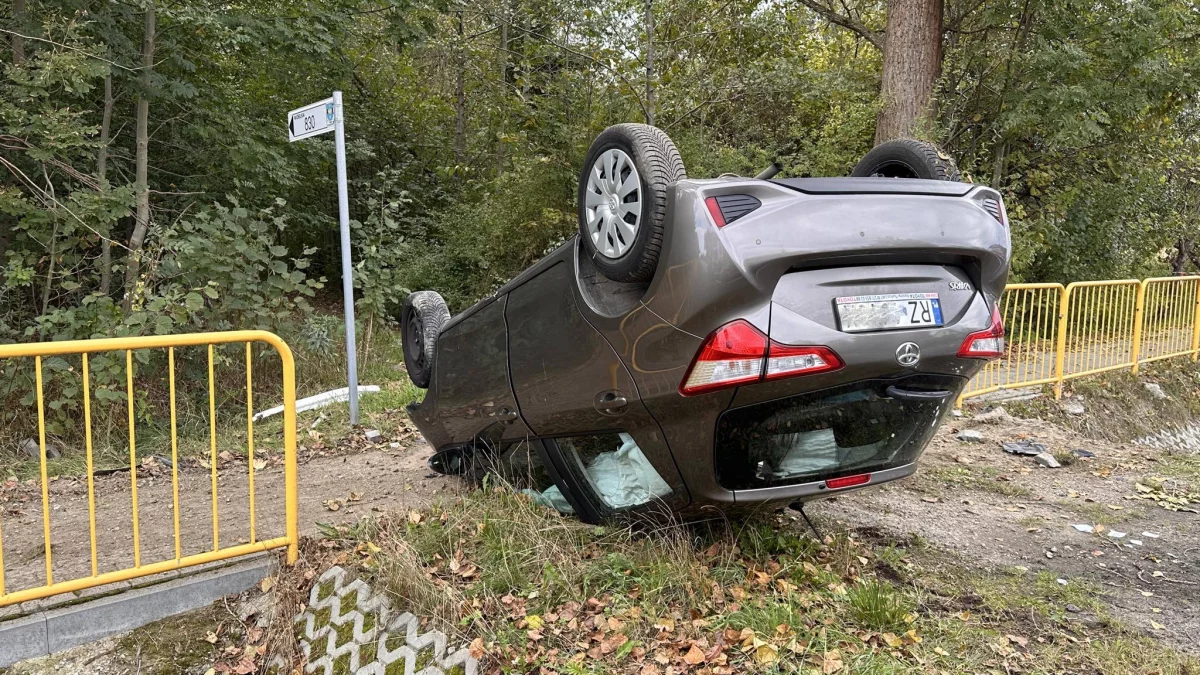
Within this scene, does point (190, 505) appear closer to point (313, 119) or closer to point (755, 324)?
point (313, 119)

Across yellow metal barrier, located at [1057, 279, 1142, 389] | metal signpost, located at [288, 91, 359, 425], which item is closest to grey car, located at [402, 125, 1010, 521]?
metal signpost, located at [288, 91, 359, 425]

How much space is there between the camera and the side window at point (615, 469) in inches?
116

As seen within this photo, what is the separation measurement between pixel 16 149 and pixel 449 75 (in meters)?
8.10

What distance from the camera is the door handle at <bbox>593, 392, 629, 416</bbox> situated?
2.74 metres

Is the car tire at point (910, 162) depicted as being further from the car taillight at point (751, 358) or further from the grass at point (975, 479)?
the grass at point (975, 479)

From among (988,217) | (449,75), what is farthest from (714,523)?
(449,75)

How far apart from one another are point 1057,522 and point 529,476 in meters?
3.17

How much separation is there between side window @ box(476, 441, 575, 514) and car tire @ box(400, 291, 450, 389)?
0.91m

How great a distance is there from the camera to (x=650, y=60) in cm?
959

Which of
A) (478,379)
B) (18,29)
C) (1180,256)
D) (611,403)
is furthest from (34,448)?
(1180,256)

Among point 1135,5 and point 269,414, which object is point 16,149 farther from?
point 1135,5

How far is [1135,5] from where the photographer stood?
28.3ft

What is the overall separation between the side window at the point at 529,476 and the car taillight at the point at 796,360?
1363mm

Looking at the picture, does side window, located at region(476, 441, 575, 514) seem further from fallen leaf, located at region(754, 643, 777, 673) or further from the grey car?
fallen leaf, located at region(754, 643, 777, 673)
